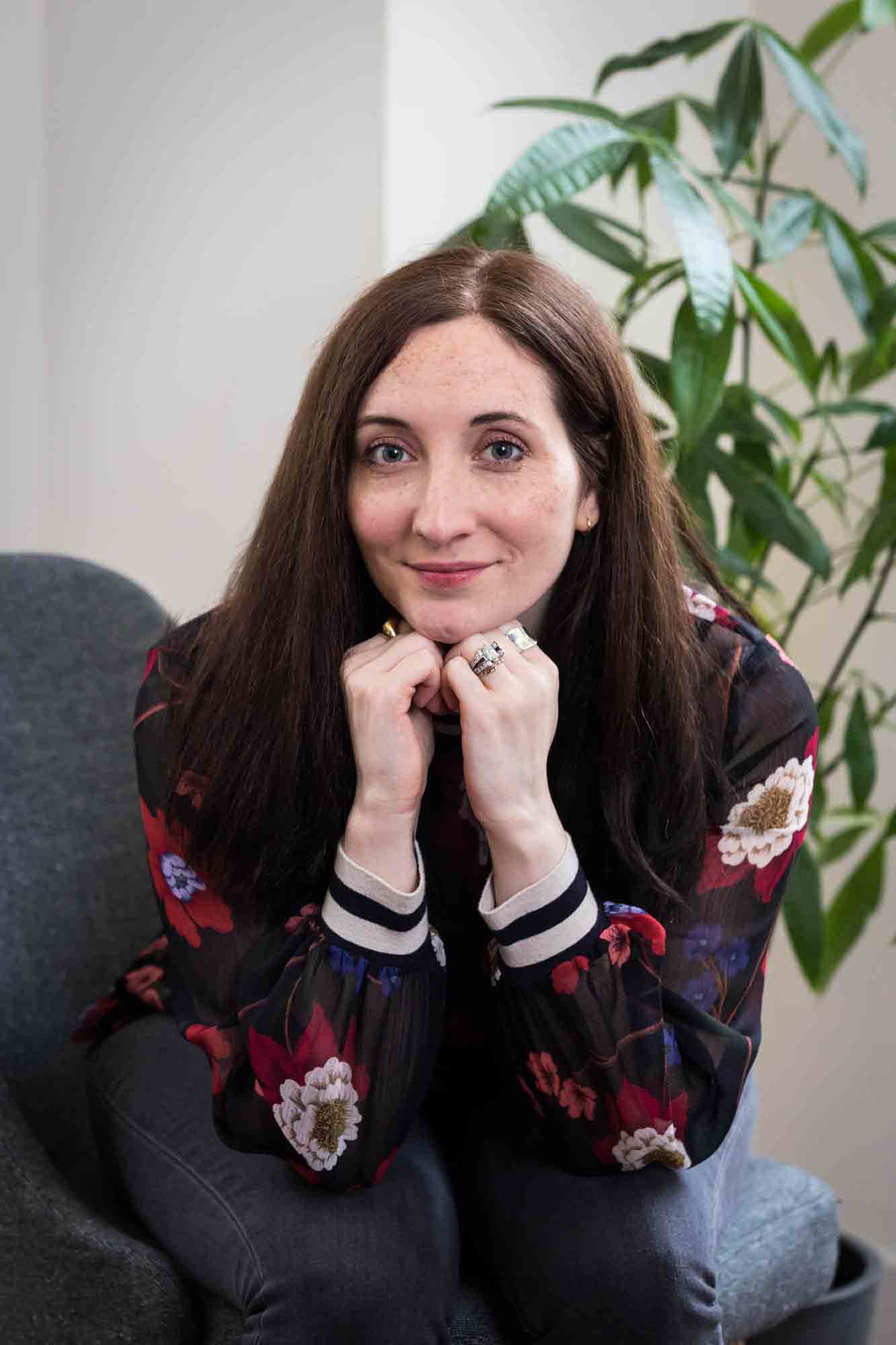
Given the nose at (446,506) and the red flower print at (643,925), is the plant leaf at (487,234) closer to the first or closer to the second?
the nose at (446,506)

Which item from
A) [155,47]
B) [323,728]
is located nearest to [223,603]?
[323,728]

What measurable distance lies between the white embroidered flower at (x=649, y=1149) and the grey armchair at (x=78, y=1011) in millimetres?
139

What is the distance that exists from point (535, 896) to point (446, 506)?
10.3 inches

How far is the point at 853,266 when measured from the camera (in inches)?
55.5

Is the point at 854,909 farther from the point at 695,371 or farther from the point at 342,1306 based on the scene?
the point at 342,1306

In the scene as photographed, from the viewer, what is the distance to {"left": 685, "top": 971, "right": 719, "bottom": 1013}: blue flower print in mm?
969

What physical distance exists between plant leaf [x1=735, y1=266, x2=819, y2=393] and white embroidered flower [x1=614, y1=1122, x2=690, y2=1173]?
0.74 meters

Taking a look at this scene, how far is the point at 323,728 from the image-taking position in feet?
3.32

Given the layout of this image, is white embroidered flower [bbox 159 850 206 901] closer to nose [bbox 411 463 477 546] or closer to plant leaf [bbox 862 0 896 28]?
nose [bbox 411 463 477 546]

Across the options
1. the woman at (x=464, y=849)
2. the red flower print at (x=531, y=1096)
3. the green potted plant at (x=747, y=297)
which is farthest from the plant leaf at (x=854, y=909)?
the red flower print at (x=531, y=1096)

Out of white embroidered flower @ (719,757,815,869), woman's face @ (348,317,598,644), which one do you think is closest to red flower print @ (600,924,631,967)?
white embroidered flower @ (719,757,815,869)

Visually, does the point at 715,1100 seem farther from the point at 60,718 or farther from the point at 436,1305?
the point at 60,718

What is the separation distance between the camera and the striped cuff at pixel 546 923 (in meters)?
0.92

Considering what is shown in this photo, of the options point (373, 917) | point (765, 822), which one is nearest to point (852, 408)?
point (765, 822)
